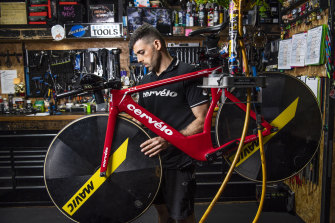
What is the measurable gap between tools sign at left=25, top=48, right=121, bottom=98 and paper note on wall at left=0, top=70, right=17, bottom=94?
21cm

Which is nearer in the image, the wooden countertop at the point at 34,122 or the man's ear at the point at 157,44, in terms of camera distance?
the man's ear at the point at 157,44

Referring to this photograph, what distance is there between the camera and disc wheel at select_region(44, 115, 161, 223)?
1.21 meters

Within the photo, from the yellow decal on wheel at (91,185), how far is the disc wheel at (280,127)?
1.75ft

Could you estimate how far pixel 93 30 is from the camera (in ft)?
10.4

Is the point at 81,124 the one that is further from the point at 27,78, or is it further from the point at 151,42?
the point at 27,78

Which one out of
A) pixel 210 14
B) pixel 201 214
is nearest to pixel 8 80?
pixel 210 14

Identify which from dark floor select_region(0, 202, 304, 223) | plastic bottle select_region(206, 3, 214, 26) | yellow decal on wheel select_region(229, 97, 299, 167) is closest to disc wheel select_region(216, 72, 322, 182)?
yellow decal on wheel select_region(229, 97, 299, 167)

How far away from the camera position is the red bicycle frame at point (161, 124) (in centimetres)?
119

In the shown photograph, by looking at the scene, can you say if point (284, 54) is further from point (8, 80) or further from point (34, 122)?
point (8, 80)

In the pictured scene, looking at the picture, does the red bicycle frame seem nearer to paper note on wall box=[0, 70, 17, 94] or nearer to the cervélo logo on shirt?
the cervélo logo on shirt

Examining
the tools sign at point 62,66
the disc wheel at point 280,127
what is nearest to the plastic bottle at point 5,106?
the tools sign at point 62,66

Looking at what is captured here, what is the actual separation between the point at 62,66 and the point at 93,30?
0.69 m

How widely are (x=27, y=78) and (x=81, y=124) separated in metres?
2.73

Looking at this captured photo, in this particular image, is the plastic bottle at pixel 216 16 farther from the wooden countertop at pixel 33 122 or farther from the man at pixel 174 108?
the wooden countertop at pixel 33 122
